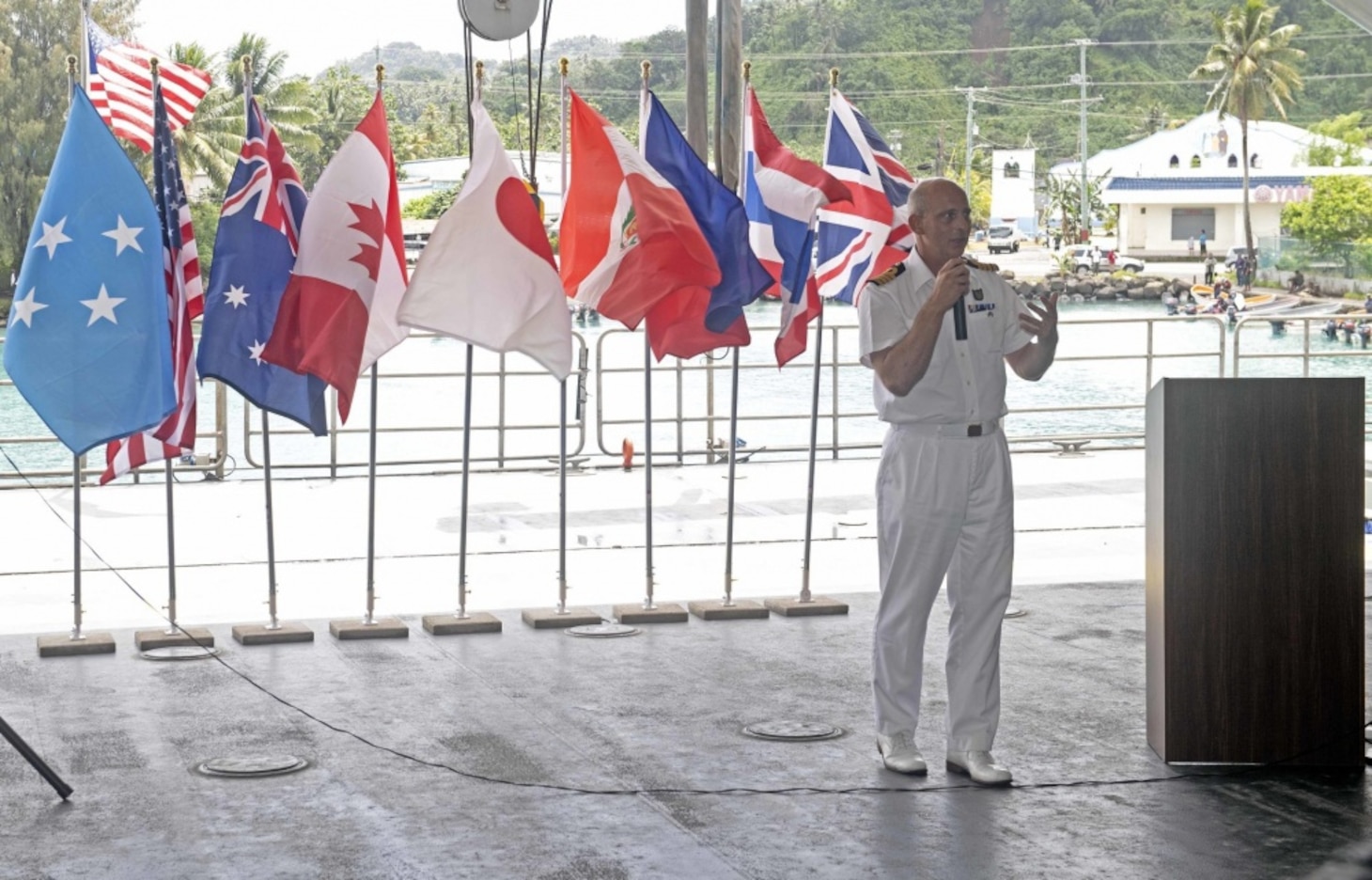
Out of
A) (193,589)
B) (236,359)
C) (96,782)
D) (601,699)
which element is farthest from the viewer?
(193,589)

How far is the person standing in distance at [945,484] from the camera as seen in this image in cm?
471

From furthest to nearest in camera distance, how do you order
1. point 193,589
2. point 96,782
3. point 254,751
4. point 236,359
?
point 193,589, point 236,359, point 254,751, point 96,782

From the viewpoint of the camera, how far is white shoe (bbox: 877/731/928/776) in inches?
189

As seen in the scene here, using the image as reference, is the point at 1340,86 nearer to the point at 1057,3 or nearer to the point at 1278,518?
the point at 1057,3

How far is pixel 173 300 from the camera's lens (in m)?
6.59

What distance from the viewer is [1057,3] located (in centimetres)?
7162

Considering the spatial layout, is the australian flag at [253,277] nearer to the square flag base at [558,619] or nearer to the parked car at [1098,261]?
the square flag base at [558,619]

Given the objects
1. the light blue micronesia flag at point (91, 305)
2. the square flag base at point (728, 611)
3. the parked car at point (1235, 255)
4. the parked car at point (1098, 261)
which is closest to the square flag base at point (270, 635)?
the light blue micronesia flag at point (91, 305)

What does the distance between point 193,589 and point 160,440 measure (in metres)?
1.32

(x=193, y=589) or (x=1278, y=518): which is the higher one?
(x=1278, y=518)

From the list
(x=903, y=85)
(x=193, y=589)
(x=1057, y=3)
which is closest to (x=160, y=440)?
(x=193, y=589)

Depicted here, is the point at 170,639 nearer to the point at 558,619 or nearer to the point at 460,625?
the point at 460,625

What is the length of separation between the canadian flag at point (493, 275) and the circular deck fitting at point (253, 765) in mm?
1956

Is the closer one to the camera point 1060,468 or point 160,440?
point 160,440
